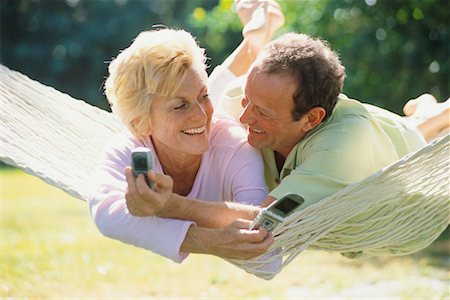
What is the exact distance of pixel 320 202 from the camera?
6.49ft

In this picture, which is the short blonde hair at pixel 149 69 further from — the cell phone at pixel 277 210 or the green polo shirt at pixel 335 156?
the cell phone at pixel 277 210

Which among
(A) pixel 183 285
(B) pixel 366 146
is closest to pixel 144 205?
(B) pixel 366 146

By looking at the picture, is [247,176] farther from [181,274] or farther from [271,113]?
[181,274]

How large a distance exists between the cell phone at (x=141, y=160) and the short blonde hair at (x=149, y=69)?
0.45 meters

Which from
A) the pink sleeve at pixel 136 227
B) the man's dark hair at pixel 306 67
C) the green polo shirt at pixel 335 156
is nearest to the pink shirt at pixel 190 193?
the pink sleeve at pixel 136 227

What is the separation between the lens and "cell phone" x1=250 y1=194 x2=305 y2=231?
1.87 metres

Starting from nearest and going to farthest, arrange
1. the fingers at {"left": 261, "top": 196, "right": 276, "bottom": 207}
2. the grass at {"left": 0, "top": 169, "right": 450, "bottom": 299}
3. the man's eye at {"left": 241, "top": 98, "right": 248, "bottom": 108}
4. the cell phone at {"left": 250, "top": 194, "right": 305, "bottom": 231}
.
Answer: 1. the cell phone at {"left": 250, "top": 194, "right": 305, "bottom": 231}
2. the fingers at {"left": 261, "top": 196, "right": 276, "bottom": 207}
3. the man's eye at {"left": 241, "top": 98, "right": 248, "bottom": 108}
4. the grass at {"left": 0, "top": 169, "right": 450, "bottom": 299}

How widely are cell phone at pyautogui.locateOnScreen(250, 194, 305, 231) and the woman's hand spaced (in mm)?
222

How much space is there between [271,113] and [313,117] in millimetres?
117

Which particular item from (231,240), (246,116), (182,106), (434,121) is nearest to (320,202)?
(231,240)

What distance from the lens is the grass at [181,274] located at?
438 cm

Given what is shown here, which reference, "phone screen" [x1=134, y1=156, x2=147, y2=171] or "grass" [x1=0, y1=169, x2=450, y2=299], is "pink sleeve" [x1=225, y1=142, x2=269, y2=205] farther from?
"grass" [x1=0, y1=169, x2=450, y2=299]

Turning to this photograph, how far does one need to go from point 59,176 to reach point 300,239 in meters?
0.75

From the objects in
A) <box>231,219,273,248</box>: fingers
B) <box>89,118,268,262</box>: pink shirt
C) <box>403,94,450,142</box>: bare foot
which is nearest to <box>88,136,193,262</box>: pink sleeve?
<box>89,118,268,262</box>: pink shirt
